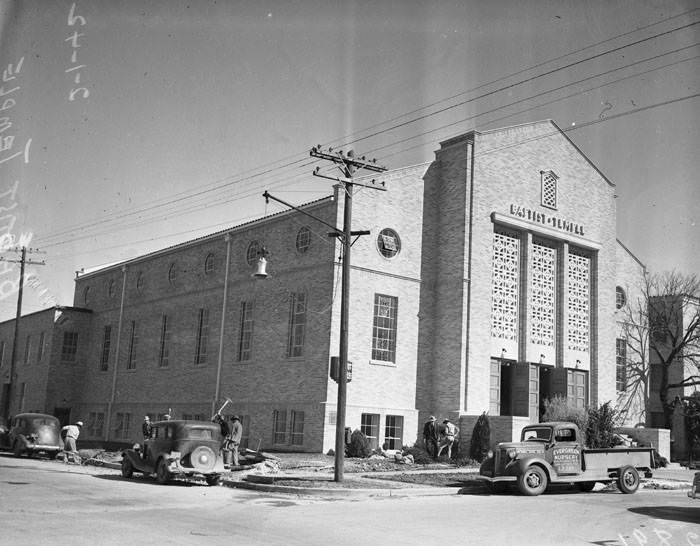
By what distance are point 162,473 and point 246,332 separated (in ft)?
49.9

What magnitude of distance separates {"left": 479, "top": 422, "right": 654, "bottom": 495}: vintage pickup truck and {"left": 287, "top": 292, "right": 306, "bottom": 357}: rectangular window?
12624 mm

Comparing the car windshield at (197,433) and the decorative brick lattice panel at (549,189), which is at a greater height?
the decorative brick lattice panel at (549,189)

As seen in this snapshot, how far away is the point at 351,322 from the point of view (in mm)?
29953

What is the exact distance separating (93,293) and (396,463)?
100ft

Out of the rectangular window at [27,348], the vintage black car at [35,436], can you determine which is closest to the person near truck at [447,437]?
the vintage black car at [35,436]

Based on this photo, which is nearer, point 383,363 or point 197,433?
point 197,433

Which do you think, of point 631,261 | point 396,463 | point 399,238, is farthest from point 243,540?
point 631,261

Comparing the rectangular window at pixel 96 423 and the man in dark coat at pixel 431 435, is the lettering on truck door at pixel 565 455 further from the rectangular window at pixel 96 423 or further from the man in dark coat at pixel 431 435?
the rectangular window at pixel 96 423

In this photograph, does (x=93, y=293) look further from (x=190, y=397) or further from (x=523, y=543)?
(x=523, y=543)

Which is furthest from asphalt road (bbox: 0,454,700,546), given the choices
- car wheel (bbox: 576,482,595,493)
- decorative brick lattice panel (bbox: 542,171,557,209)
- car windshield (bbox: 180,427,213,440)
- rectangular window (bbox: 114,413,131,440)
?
rectangular window (bbox: 114,413,131,440)

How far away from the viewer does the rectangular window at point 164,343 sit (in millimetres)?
41000

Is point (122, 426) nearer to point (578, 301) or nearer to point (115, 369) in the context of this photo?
point (115, 369)

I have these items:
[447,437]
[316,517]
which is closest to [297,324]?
[447,437]

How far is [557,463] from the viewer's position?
20094 millimetres
